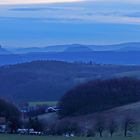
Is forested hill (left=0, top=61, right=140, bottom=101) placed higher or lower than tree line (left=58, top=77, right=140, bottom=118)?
higher

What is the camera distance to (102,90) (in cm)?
8162

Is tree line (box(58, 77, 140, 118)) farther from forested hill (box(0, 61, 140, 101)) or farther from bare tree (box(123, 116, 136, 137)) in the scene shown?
bare tree (box(123, 116, 136, 137))

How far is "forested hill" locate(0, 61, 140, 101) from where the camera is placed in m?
102

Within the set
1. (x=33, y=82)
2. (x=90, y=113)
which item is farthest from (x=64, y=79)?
(x=90, y=113)

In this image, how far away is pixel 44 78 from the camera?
116062 millimetres

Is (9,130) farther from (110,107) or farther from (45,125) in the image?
(110,107)

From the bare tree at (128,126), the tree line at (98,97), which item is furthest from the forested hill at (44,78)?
the bare tree at (128,126)

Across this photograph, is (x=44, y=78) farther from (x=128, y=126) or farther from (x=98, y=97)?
(x=128, y=126)

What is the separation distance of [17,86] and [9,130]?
5860 centimetres

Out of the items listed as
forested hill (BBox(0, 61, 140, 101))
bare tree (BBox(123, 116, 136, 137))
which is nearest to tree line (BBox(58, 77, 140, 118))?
forested hill (BBox(0, 61, 140, 101))

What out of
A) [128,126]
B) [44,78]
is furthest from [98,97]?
[44,78]

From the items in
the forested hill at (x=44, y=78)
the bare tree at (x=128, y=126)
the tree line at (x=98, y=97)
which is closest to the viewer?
the bare tree at (x=128, y=126)

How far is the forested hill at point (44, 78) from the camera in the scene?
336ft

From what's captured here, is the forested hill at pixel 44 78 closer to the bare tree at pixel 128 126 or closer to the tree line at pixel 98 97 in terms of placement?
the tree line at pixel 98 97
